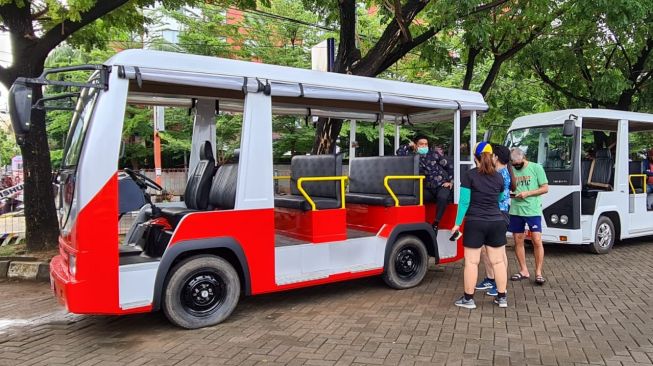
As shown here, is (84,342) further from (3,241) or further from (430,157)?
(3,241)

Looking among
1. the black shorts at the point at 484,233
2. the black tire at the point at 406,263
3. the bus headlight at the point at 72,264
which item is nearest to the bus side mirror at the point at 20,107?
the bus headlight at the point at 72,264

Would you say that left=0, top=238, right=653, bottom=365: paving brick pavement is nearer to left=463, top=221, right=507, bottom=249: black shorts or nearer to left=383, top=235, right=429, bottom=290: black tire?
left=383, top=235, right=429, bottom=290: black tire

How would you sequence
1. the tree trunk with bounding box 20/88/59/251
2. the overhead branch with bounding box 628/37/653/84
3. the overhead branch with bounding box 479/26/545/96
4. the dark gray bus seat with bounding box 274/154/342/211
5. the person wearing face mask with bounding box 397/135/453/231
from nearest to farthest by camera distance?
the dark gray bus seat with bounding box 274/154/342/211
the person wearing face mask with bounding box 397/135/453/231
the tree trunk with bounding box 20/88/59/251
the overhead branch with bounding box 479/26/545/96
the overhead branch with bounding box 628/37/653/84

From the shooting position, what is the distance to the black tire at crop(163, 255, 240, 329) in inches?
190

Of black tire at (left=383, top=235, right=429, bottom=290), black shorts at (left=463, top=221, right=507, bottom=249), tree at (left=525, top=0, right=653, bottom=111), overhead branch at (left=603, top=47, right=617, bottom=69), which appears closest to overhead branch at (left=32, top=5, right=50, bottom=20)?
black tire at (left=383, top=235, right=429, bottom=290)

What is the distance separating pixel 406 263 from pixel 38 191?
5.79m

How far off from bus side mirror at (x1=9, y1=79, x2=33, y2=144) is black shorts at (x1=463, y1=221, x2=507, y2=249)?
166 inches

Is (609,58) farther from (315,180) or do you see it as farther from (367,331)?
(367,331)

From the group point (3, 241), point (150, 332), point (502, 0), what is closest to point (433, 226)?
point (150, 332)

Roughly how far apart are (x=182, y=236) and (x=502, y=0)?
24.7 ft

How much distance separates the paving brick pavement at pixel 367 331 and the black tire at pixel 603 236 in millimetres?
2240

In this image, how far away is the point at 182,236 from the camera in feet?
15.7

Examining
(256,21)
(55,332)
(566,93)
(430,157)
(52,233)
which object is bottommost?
(55,332)

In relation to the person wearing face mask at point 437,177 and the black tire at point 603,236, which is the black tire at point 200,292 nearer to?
the person wearing face mask at point 437,177
